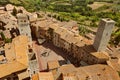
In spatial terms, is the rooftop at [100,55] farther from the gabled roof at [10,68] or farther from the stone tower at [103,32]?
the gabled roof at [10,68]

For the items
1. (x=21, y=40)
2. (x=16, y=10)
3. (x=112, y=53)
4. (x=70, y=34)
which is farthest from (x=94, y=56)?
(x=16, y=10)

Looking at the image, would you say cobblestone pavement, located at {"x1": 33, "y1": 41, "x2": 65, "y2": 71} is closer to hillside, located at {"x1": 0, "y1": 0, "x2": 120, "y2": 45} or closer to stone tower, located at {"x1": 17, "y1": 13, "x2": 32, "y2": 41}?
stone tower, located at {"x1": 17, "y1": 13, "x2": 32, "y2": 41}

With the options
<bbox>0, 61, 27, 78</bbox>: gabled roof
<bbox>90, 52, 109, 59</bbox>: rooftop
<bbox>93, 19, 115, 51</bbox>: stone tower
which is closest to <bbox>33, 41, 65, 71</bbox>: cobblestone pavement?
<bbox>90, 52, 109, 59</bbox>: rooftop

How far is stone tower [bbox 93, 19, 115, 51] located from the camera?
45.1m

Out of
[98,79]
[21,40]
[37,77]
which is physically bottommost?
[98,79]

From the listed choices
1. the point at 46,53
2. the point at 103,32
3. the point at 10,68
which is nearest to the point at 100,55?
the point at 103,32

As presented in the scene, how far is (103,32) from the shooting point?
45.8 metres

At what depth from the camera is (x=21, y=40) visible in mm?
49125

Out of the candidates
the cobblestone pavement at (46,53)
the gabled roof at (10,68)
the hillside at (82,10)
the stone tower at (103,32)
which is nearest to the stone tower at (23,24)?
the cobblestone pavement at (46,53)

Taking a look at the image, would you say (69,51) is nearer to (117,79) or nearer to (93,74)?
(93,74)

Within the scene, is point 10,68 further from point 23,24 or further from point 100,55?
point 100,55

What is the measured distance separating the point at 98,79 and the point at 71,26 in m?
33.0

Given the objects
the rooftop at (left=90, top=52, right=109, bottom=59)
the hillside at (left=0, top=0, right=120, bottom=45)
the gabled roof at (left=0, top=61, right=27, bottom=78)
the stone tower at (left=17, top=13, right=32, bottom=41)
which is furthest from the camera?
the hillside at (left=0, top=0, right=120, bottom=45)

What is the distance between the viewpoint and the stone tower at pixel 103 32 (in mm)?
45062
